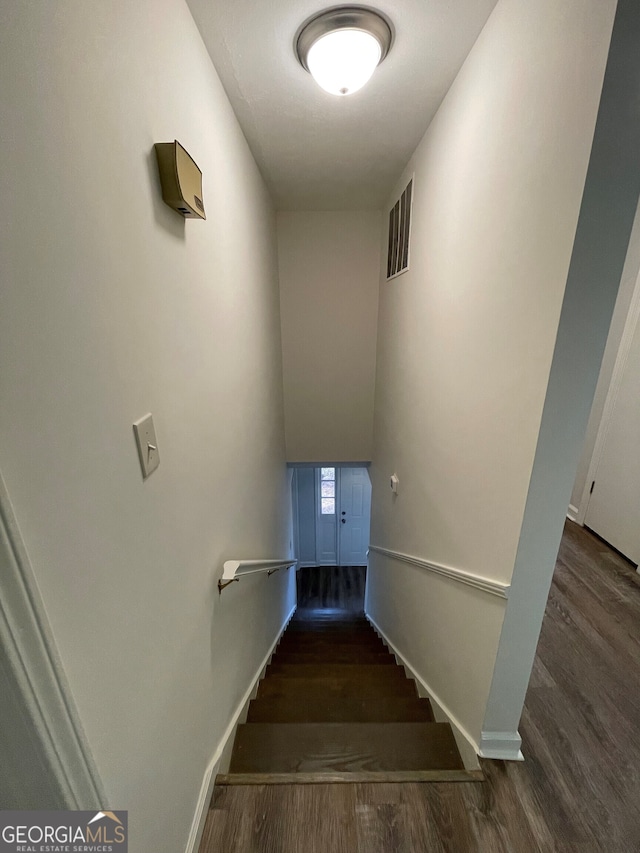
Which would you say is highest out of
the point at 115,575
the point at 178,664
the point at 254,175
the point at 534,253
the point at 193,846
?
the point at 254,175

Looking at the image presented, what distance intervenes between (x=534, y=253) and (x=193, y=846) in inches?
75.1

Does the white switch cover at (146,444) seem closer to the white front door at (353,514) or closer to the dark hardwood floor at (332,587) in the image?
the white front door at (353,514)

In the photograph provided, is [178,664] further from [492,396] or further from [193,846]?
[492,396]

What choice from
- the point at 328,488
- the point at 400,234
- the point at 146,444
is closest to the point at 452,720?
the point at 146,444

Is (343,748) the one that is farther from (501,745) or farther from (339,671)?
(339,671)

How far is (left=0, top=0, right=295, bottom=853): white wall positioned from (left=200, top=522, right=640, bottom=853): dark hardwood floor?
27 centimetres

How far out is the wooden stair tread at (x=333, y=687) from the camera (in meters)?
1.82

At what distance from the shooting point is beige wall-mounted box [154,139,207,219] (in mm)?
772

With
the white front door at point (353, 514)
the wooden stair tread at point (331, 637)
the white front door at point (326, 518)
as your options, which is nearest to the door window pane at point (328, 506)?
the white front door at point (326, 518)

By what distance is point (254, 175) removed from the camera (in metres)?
1.95

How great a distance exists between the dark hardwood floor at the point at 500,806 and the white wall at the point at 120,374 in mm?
273

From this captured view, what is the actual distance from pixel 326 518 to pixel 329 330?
10.4ft

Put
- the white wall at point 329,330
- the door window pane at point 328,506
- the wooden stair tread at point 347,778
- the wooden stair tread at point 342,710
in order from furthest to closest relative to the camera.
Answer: the door window pane at point 328,506, the white wall at point 329,330, the wooden stair tread at point 342,710, the wooden stair tread at point 347,778

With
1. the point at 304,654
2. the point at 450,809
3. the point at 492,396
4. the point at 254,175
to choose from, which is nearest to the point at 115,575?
the point at 492,396
